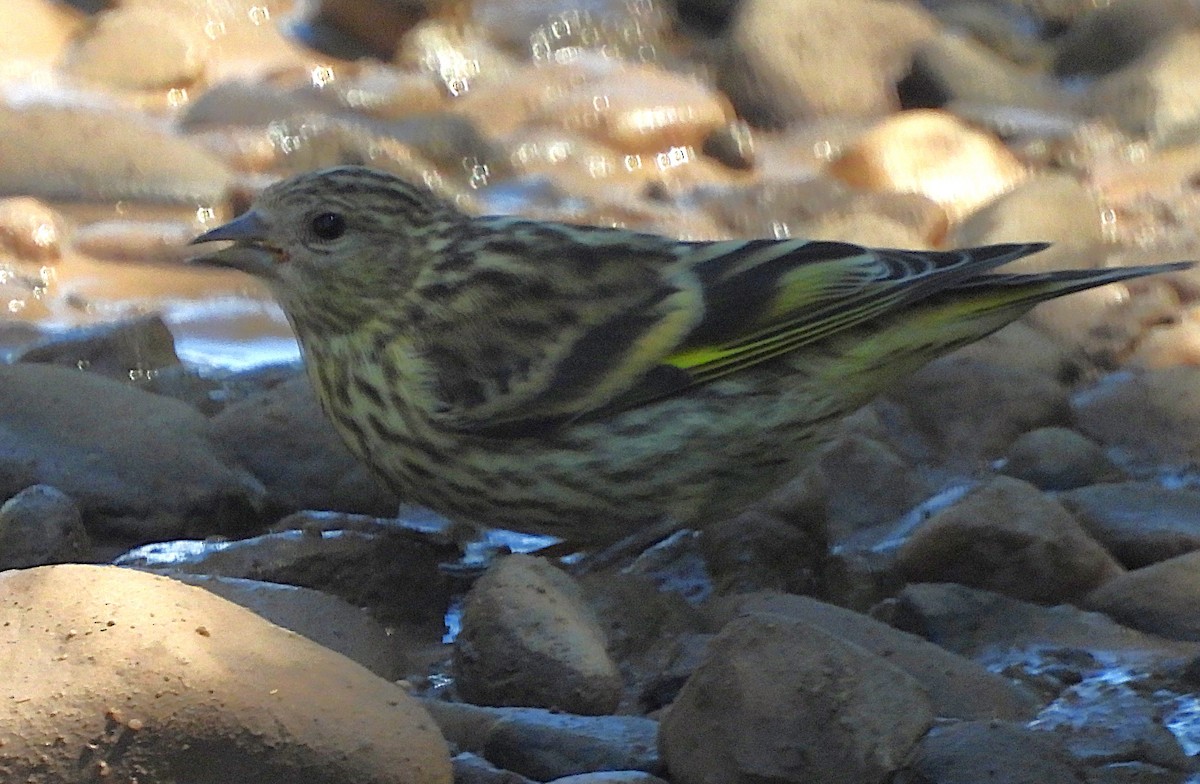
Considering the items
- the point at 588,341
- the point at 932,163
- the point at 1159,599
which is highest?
the point at 932,163

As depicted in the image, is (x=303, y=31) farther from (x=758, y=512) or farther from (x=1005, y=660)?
(x=1005, y=660)

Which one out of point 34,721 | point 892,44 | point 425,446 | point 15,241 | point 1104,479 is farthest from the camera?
point 892,44

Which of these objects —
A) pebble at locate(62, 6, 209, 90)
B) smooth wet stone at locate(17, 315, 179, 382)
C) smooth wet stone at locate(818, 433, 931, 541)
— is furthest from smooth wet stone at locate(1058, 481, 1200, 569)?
pebble at locate(62, 6, 209, 90)

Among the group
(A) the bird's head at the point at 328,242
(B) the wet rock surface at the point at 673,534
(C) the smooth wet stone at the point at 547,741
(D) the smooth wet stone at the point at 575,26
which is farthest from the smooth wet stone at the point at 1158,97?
(C) the smooth wet stone at the point at 547,741

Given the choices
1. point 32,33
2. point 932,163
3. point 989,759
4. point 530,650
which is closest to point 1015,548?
point 989,759

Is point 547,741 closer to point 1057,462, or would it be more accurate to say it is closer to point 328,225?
point 328,225

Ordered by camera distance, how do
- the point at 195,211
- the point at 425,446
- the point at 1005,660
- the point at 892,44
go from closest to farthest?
the point at 1005,660, the point at 425,446, the point at 195,211, the point at 892,44

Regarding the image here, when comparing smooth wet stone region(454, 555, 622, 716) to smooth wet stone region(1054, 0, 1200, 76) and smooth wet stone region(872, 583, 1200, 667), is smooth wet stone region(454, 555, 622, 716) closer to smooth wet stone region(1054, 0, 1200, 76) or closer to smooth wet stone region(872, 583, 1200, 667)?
smooth wet stone region(872, 583, 1200, 667)

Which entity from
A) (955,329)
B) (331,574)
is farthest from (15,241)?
(955,329)
